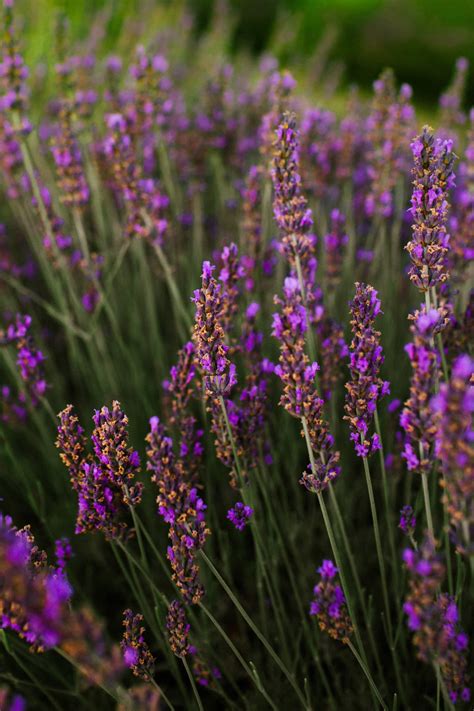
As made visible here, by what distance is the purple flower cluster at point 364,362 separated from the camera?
4.39 feet

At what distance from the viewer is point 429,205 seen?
1409 millimetres

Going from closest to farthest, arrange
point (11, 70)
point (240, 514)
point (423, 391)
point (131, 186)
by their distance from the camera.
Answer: point (423, 391) < point (240, 514) < point (131, 186) < point (11, 70)

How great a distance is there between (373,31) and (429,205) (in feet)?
30.1

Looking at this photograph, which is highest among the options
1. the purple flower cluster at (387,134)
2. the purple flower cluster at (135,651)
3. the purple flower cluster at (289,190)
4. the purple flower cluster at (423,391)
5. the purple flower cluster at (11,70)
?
the purple flower cluster at (387,134)

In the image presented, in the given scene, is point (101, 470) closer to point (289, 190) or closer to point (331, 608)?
point (331, 608)

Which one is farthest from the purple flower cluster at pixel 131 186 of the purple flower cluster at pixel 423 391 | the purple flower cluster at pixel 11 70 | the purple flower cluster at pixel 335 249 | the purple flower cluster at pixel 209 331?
the purple flower cluster at pixel 423 391

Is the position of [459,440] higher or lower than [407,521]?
lower

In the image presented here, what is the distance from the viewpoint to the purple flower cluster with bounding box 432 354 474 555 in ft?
3.16

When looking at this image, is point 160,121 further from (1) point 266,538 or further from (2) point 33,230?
(1) point 266,538

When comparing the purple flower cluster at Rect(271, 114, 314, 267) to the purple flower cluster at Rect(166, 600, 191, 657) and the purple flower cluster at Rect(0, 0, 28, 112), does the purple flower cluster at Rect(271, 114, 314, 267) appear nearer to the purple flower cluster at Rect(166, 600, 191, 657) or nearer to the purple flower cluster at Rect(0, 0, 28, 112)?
the purple flower cluster at Rect(166, 600, 191, 657)

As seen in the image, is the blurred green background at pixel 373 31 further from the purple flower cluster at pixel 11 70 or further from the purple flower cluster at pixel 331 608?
the purple flower cluster at pixel 331 608

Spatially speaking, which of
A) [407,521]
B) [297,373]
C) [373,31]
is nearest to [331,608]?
[407,521]

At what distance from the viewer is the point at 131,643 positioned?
132cm

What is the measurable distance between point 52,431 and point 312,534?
4.14 ft
